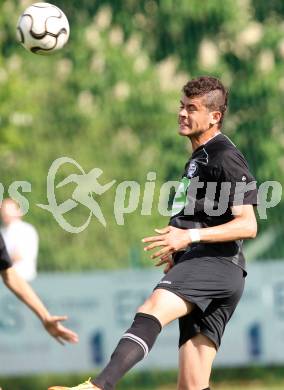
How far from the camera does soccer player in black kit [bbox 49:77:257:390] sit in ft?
18.7

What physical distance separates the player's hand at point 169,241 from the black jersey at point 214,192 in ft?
1.21

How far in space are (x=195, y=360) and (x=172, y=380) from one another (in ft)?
19.9

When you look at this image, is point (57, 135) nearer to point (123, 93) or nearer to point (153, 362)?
point (123, 93)

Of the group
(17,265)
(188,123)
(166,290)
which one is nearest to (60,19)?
(188,123)

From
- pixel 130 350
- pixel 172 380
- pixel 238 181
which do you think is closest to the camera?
pixel 130 350

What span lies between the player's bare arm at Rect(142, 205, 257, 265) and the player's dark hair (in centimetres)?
65

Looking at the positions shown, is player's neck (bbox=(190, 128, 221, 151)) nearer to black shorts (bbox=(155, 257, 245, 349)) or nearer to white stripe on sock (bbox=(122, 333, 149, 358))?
black shorts (bbox=(155, 257, 245, 349))

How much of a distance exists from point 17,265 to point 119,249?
1190mm

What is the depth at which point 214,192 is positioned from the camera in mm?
→ 5988

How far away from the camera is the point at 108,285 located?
1199cm

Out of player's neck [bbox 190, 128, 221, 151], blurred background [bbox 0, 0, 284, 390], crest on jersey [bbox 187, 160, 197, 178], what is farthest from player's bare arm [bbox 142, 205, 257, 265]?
blurred background [bbox 0, 0, 284, 390]

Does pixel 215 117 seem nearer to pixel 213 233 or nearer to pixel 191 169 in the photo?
pixel 191 169

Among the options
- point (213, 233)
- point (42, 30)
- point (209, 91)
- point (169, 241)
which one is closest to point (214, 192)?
point (213, 233)


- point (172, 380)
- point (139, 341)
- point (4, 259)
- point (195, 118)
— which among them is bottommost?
point (172, 380)
